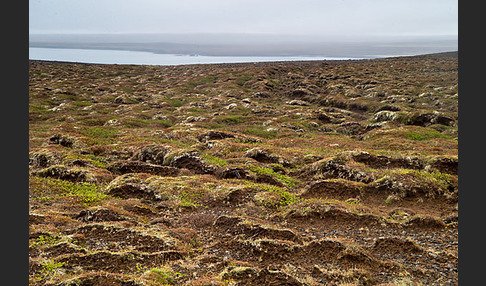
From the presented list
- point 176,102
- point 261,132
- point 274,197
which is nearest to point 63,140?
point 274,197

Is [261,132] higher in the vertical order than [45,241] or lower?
higher

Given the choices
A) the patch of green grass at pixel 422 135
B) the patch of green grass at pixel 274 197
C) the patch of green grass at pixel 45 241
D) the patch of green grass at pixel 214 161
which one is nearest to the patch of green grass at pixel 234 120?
the patch of green grass at pixel 214 161

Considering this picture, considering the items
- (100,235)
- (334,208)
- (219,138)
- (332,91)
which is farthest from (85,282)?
(332,91)

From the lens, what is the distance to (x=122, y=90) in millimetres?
111000

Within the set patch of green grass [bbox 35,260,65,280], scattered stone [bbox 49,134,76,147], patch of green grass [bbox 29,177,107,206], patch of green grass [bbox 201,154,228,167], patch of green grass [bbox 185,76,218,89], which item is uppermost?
patch of green grass [bbox 185,76,218,89]

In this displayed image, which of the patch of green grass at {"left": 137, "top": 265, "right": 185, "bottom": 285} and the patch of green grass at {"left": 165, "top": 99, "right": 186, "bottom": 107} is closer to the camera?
the patch of green grass at {"left": 137, "top": 265, "right": 185, "bottom": 285}

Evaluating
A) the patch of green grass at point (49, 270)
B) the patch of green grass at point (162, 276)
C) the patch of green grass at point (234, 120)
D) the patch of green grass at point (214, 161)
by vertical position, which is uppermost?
the patch of green grass at point (234, 120)

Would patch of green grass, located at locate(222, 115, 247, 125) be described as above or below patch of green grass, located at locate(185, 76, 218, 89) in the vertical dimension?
below

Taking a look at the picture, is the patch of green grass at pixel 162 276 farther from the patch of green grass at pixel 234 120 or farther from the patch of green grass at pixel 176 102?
the patch of green grass at pixel 176 102

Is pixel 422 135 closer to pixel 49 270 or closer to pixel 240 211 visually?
pixel 240 211

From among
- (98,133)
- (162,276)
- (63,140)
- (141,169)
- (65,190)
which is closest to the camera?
(162,276)

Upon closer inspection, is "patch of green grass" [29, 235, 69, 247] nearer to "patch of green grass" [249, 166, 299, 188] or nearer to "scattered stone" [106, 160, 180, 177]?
"scattered stone" [106, 160, 180, 177]

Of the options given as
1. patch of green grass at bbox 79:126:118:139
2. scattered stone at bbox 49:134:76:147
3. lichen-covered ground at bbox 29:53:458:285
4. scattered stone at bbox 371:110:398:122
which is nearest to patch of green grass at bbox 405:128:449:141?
lichen-covered ground at bbox 29:53:458:285

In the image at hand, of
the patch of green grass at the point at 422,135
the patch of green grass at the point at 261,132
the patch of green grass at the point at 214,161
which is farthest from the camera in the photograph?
the patch of green grass at the point at 261,132
